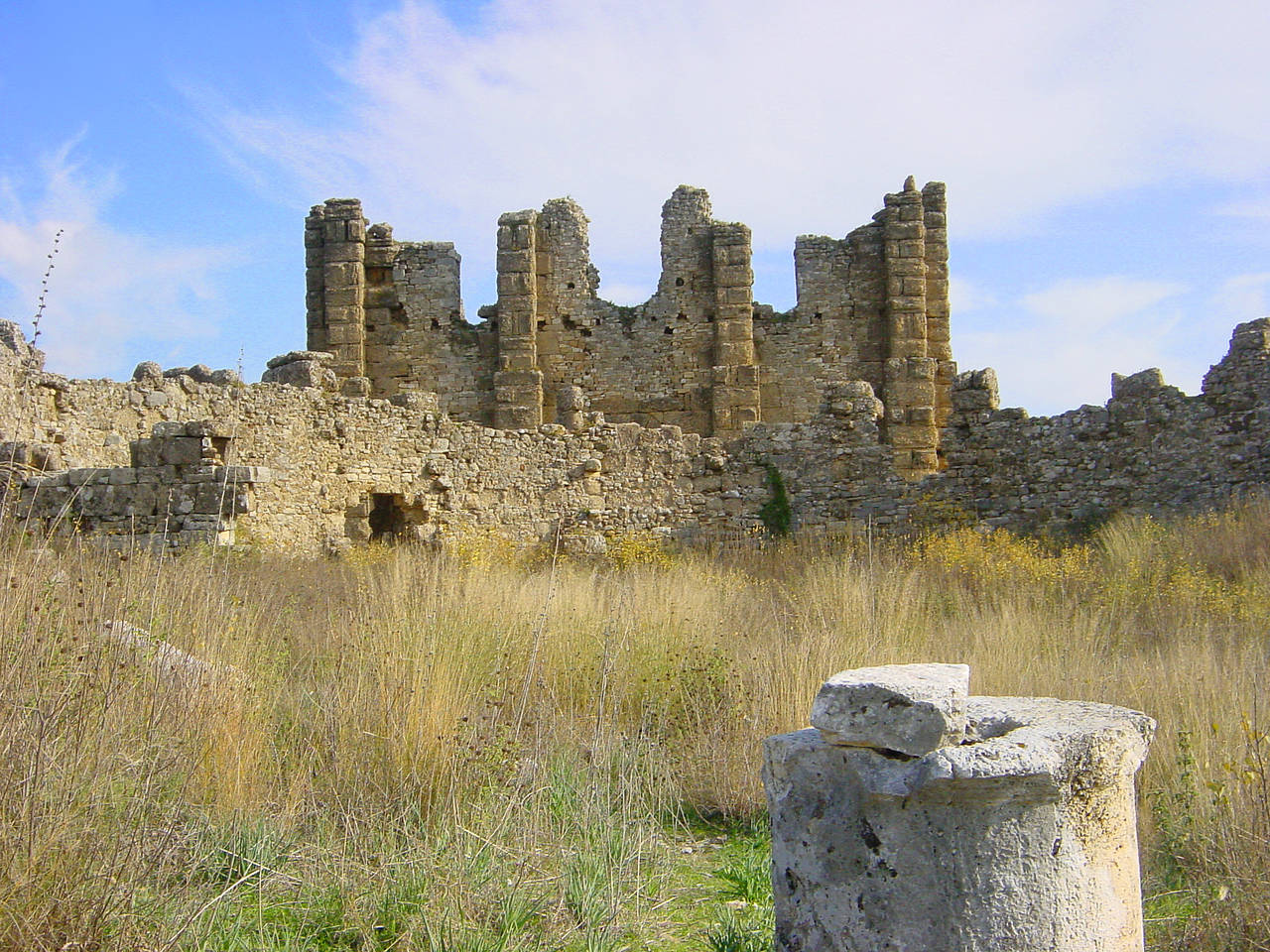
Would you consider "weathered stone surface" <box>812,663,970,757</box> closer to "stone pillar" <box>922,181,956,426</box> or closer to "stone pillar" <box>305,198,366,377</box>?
"stone pillar" <box>922,181,956,426</box>

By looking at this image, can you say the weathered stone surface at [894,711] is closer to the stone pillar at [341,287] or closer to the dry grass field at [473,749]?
the dry grass field at [473,749]

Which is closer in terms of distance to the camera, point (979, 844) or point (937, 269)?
point (979, 844)

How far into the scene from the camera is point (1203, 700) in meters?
5.67

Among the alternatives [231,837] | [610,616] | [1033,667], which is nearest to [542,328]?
[610,616]

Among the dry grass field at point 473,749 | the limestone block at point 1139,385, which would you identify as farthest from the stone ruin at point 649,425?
the dry grass field at point 473,749

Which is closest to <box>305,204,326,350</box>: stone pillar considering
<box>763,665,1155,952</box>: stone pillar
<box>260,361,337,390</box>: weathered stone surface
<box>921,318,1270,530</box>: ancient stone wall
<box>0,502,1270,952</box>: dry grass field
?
<box>260,361,337,390</box>: weathered stone surface

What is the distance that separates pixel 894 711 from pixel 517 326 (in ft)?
60.8

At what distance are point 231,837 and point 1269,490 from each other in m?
12.2

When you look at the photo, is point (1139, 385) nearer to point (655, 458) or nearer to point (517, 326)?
point (655, 458)

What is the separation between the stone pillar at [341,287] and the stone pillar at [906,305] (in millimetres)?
→ 10042

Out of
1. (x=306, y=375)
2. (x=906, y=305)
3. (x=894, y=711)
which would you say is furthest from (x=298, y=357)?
(x=894, y=711)

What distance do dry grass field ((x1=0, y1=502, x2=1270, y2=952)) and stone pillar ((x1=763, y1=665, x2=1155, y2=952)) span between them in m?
0.92

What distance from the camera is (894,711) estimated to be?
3.08 m

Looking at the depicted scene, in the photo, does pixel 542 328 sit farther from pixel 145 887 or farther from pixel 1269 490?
pixel 145 887
